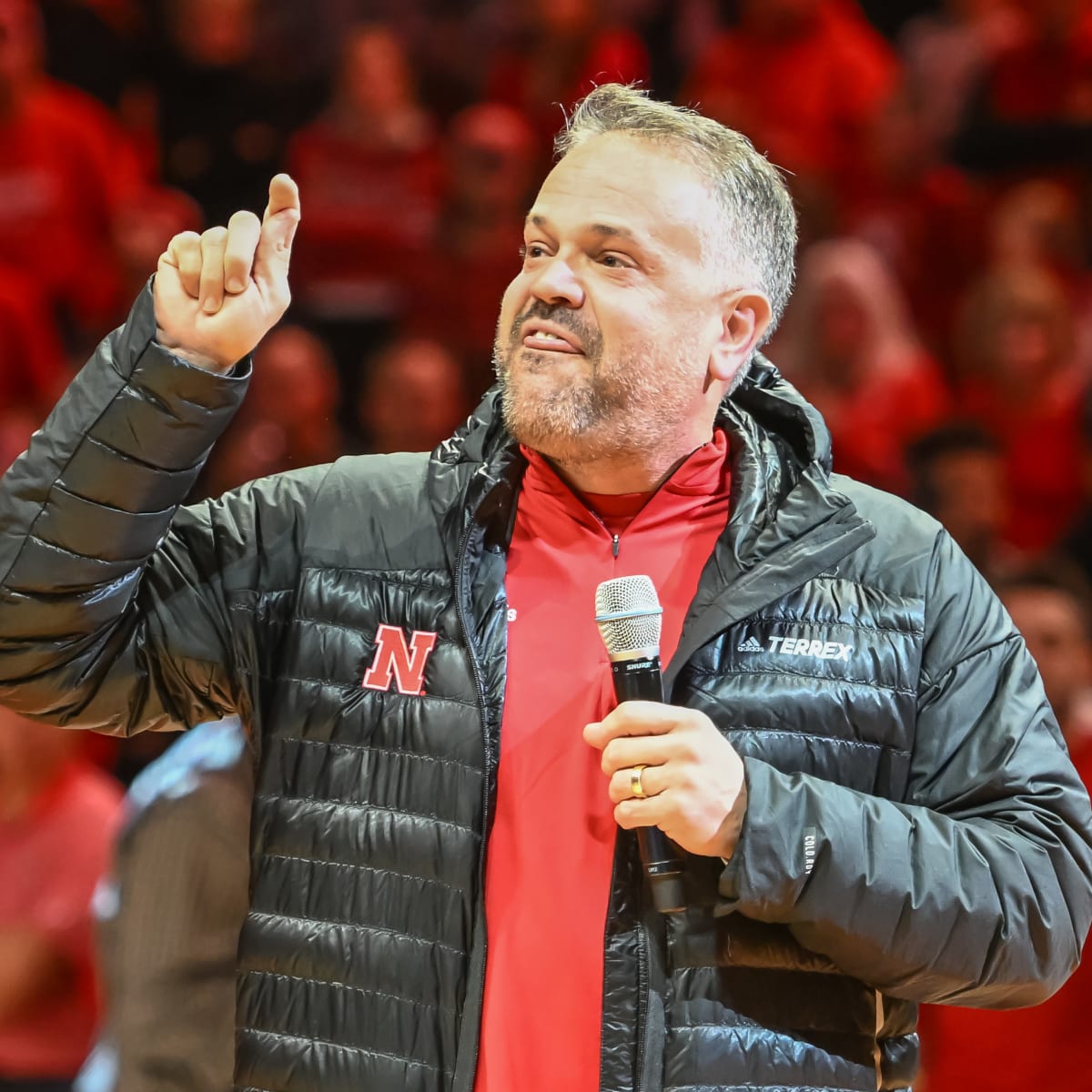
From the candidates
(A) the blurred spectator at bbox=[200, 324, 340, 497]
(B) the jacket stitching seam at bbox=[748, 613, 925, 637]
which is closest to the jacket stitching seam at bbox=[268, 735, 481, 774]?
(B) the jacket stitching seam at bbox=[748, 613, 925, 637]

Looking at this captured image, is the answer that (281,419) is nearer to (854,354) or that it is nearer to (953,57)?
(854,354)

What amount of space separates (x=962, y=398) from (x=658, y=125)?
9.63ft

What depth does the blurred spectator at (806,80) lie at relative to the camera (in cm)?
523

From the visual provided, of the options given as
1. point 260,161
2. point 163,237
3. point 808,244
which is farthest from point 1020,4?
point 163,237

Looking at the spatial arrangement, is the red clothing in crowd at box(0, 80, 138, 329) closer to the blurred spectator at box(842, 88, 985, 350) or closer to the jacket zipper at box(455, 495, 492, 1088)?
the blurred spectator at box(842, 88, 985, 350)

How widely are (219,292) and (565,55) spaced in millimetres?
3842

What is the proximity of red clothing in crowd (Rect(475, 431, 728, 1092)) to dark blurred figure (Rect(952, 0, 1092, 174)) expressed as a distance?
3364 mm

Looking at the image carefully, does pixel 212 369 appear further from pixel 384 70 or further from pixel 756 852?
pixel 384 70

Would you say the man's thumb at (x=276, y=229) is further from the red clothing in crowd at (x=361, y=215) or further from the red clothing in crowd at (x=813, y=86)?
the red clothing in crowd at (x=813, y=86)

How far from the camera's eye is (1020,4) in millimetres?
5316

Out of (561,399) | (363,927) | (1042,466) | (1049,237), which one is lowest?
(363,927)

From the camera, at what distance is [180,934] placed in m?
2.22

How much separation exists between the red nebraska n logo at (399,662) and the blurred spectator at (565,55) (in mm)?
3533

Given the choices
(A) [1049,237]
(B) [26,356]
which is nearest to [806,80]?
(A) [1049,237]
